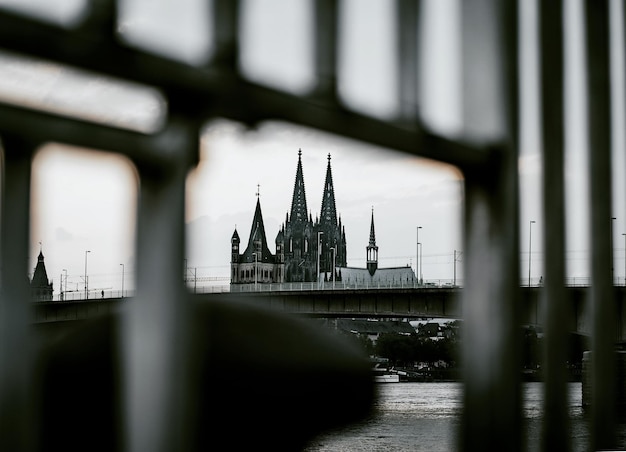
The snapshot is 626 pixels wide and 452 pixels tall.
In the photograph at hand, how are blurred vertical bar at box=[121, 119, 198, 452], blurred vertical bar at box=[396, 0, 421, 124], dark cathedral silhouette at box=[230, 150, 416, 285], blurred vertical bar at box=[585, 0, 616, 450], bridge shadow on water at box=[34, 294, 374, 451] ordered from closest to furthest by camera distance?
bridge shadow on water at box=[34, 294, 374, 451]
blurred vertical bar at box=[121, 119, 198, 452]
blurred vertical bar at box=[396, 0, 421, 124]
blurred vertical bar at box=[585, 0, 616, 450]
dark cathedral silhouette at box=[230, 150, 416, 285]

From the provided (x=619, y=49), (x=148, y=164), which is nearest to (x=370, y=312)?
(x=619, y=49)

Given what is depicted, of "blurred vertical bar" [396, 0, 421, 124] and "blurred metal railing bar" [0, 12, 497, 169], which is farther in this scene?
"blurred vertical bar" [396, 0, 421, 124]

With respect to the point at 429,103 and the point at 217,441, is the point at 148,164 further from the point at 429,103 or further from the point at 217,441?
the point at 429,103

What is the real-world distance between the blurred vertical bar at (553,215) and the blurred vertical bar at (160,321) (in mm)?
949

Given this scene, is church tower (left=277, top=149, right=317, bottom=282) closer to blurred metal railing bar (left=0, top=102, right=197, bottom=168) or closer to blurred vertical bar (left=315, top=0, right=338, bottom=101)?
blurred vertical bar (left=315, top=0, right=338, bottom=101)

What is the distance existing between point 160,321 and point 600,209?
4.29 ft

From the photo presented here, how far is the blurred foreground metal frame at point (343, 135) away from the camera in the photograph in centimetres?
62

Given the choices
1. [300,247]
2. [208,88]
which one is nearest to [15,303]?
[208,88]

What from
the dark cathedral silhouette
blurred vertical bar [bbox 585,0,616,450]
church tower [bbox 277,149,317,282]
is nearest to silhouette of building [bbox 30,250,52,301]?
blurred vertical bar [bbox 585,0,616,450]

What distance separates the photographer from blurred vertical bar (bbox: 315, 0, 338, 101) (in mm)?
1012

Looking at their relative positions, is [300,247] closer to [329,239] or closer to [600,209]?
[329,239]

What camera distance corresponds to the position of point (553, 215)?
5.03ft

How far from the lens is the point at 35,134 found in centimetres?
62

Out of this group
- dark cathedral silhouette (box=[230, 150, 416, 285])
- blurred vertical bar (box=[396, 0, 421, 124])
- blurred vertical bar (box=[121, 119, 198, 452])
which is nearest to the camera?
blurred vertical bar (box=[121, 119, 198, 452])
